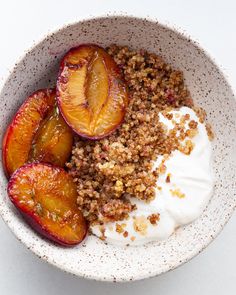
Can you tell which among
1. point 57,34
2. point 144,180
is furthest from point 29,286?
point 57,34

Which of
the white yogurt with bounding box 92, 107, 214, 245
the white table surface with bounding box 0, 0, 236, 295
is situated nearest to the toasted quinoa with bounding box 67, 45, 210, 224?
the white yogurt with bounding box 92, 107, 214, 245

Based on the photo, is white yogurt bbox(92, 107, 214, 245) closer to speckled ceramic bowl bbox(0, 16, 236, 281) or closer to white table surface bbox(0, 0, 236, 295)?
speckled ceramic bowl bbox(0, 16, 236, 281)

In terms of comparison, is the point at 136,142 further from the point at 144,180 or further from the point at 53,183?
the point at 53,183

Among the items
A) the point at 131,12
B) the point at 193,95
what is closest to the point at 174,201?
the point at 193,95

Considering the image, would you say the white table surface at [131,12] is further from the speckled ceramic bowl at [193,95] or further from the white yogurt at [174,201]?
the white yogurt at [174,201]

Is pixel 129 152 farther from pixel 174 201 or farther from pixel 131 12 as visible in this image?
pixel 131 12

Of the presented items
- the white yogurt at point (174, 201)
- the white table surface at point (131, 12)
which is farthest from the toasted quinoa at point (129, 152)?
the white table surface at point (131, 12)

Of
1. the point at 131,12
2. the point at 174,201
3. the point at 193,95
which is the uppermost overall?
the point at 131,12
